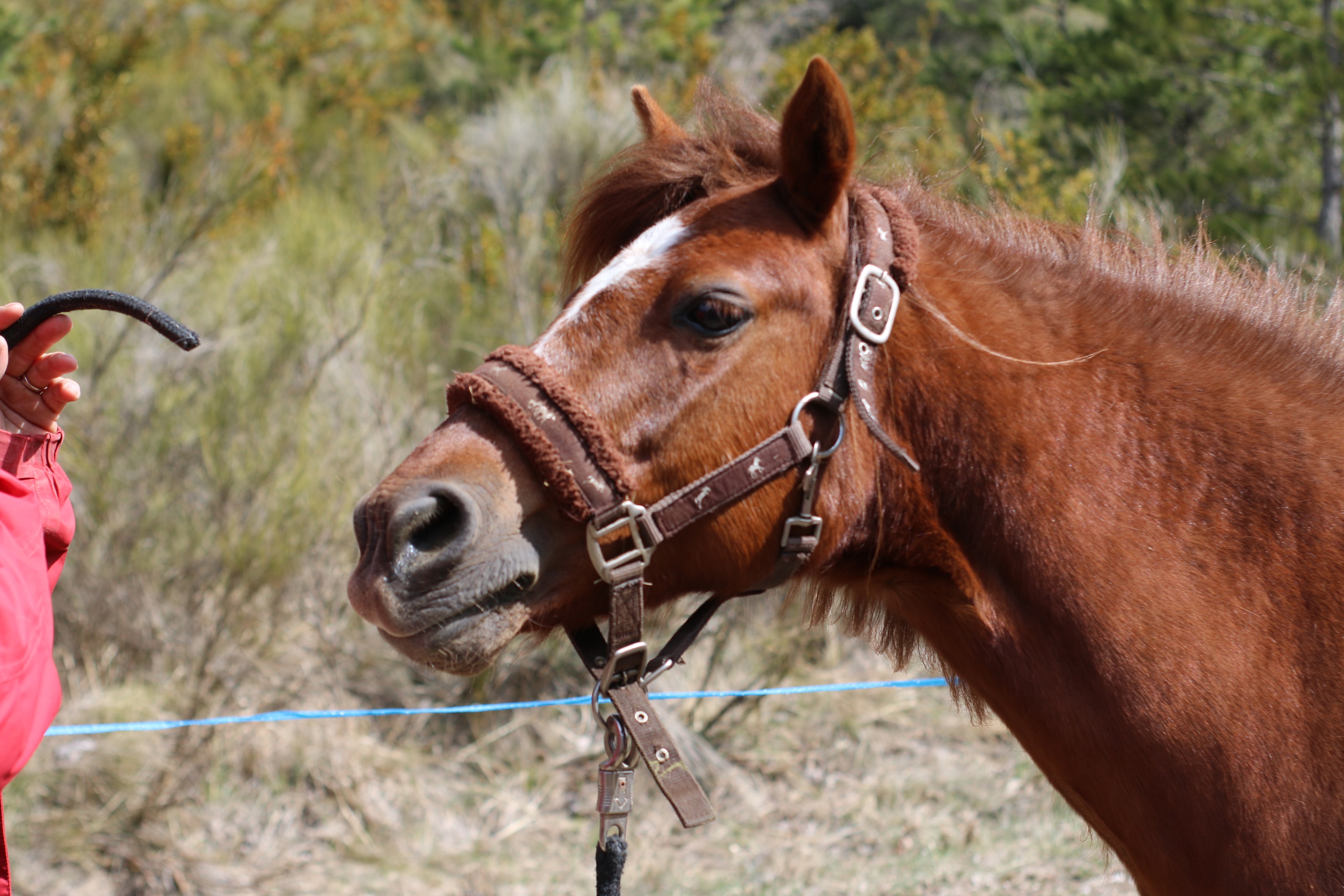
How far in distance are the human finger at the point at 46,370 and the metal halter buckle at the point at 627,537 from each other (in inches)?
39.1

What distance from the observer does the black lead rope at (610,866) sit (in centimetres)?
175

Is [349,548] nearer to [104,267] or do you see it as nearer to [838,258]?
[104,267]

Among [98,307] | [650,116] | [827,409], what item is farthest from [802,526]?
[98,307]

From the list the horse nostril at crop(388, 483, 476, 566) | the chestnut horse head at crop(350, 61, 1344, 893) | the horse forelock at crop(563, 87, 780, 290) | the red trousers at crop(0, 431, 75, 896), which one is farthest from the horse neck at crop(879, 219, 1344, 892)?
the red trousers at crop(0, 431, 75, 896)

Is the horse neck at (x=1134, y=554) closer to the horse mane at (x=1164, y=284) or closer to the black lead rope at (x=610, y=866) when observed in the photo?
the horse mane at (x=1164, y=284)

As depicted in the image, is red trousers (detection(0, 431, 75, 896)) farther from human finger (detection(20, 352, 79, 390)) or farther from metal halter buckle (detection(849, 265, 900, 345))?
metal halter buckle (detection(849, 265, 900, 345))

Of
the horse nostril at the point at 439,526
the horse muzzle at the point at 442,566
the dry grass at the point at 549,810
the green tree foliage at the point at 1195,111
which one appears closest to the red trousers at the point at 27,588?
the horse muzzle at the point at 442,566

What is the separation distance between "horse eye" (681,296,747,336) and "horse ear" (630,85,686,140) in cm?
53

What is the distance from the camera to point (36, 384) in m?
1.89

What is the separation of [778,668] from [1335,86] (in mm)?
4798

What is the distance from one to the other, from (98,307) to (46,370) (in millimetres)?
285

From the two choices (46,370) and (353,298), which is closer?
(46,370)

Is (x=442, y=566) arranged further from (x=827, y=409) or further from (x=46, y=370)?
(x=46, y=370)

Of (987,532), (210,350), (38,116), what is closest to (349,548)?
(210,350)
